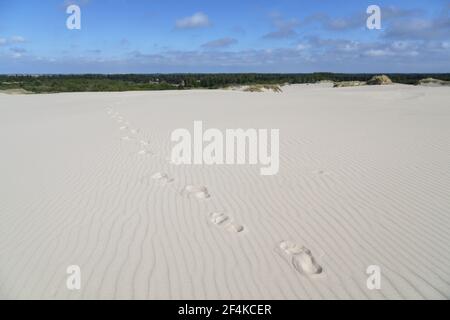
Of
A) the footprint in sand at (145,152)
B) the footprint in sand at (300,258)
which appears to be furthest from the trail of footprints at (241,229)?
the footprint in sand at (145,152)

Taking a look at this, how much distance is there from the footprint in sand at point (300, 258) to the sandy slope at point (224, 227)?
0.02 m

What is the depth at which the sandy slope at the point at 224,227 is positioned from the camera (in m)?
3.18

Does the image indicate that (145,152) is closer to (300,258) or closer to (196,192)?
(196,192)

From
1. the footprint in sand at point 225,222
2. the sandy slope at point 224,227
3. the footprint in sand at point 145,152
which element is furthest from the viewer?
the footprint in sand at point 145,152

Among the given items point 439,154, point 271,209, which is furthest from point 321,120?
point 271,209

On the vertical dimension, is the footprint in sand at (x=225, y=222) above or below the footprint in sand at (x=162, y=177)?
below

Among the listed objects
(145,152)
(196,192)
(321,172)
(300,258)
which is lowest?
(300,258)

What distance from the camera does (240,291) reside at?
307 cm

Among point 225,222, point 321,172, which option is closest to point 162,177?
point 225,222

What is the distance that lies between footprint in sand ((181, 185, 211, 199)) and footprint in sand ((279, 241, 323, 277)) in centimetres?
174

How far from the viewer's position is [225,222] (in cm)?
434

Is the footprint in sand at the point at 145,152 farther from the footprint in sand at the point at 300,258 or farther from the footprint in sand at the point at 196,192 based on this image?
the footprint in sand at the point at 300,258

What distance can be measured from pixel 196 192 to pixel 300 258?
2274 mm

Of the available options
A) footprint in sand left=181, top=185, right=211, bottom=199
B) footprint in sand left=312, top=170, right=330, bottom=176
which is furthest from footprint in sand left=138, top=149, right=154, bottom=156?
footprint in sand left=312, top=170, right=330, bottom=176
